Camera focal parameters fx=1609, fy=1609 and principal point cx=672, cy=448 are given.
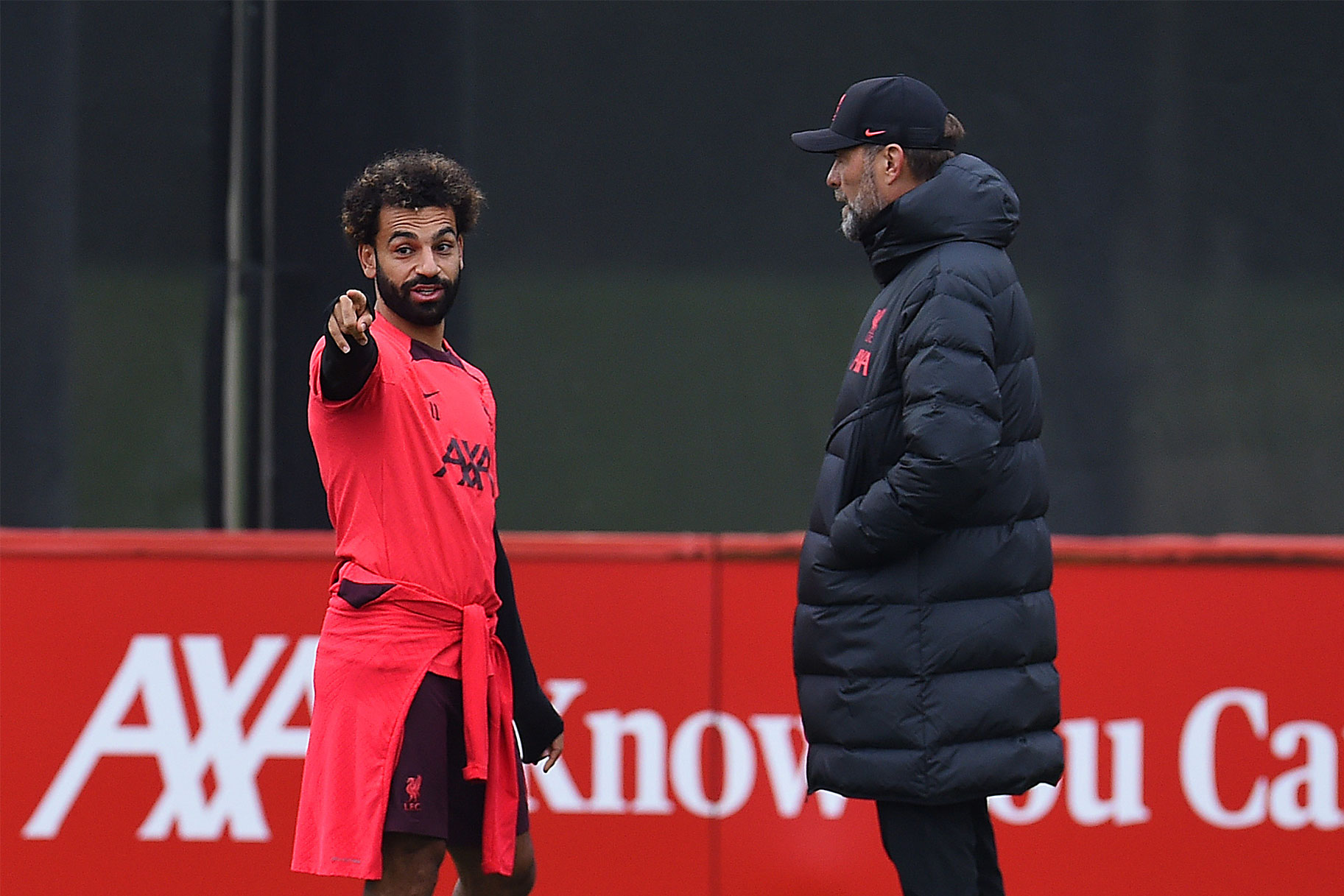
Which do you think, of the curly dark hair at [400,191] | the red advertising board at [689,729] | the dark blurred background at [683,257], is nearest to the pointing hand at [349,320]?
the curly dark hair at [400,191]

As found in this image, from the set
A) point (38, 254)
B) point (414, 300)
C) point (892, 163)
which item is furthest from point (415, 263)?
point (38, 254)

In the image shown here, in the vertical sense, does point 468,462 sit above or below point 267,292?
below

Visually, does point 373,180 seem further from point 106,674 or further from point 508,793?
point 106,674

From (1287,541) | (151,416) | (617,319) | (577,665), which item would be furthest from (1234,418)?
(151,416)

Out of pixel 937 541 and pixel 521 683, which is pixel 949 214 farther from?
pixel 521 683

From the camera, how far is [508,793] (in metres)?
3.32

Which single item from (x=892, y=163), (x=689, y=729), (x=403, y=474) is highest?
(x=892, y=163)

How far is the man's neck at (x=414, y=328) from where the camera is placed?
3256mm

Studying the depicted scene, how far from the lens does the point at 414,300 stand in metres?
3.22

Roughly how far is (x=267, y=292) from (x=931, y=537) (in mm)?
3345

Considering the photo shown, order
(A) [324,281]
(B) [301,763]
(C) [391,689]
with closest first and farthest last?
1. (C) [391,689]
2. (B) [301,763]
3. (A) [324,281]

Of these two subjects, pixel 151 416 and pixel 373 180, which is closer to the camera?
pixel 373 180

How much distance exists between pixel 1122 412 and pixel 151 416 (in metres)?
3.48

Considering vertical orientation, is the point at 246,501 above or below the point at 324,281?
below
